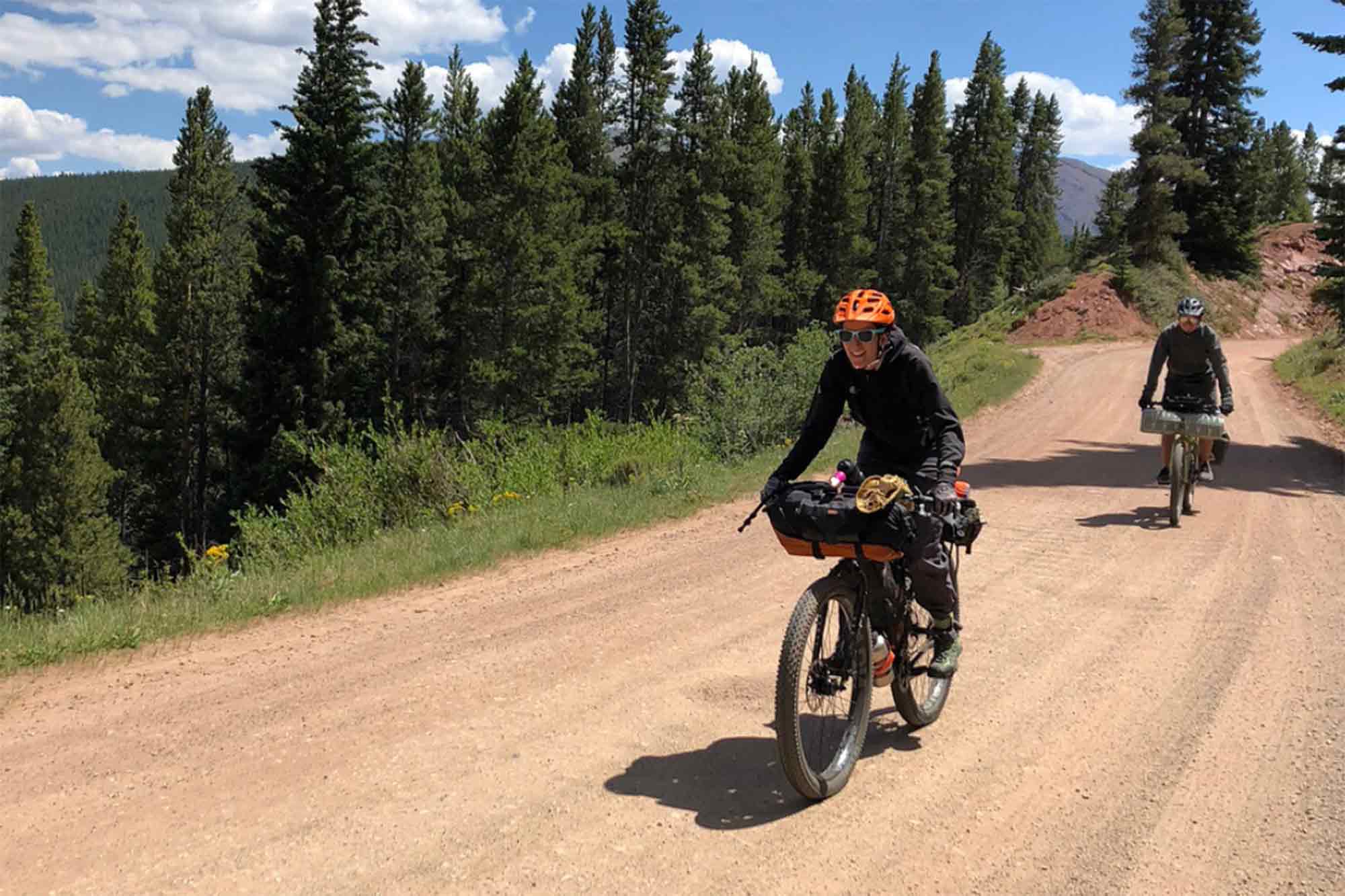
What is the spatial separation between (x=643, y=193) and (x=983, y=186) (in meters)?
29.9

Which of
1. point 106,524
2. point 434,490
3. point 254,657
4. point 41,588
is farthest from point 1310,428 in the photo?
point 106,524

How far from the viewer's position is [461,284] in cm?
4059

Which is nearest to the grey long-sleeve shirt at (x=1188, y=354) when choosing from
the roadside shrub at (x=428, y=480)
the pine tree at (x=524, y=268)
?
the roadside shrub at (x=428, y=480)

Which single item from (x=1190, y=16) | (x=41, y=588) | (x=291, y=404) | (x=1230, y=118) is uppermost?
(x=1190, y=16)

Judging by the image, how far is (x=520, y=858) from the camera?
3.60 meters

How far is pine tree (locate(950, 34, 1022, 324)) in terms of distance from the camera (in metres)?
64.6

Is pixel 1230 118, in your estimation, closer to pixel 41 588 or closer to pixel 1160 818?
pixel 1160 818

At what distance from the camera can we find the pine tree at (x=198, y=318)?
41.7 meters

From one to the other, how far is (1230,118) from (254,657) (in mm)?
46541

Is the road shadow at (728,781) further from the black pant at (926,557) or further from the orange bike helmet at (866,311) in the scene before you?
the orange bike helmet at (866,311)

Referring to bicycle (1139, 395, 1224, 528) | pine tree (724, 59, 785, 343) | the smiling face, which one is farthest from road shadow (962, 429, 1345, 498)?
pine tree (724, 59, 785, 343)

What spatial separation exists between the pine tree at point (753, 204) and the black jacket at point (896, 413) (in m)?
44.4

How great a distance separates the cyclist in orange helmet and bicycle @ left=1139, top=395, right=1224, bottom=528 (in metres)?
6.49

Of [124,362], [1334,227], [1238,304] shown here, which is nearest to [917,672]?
[1334,227]
